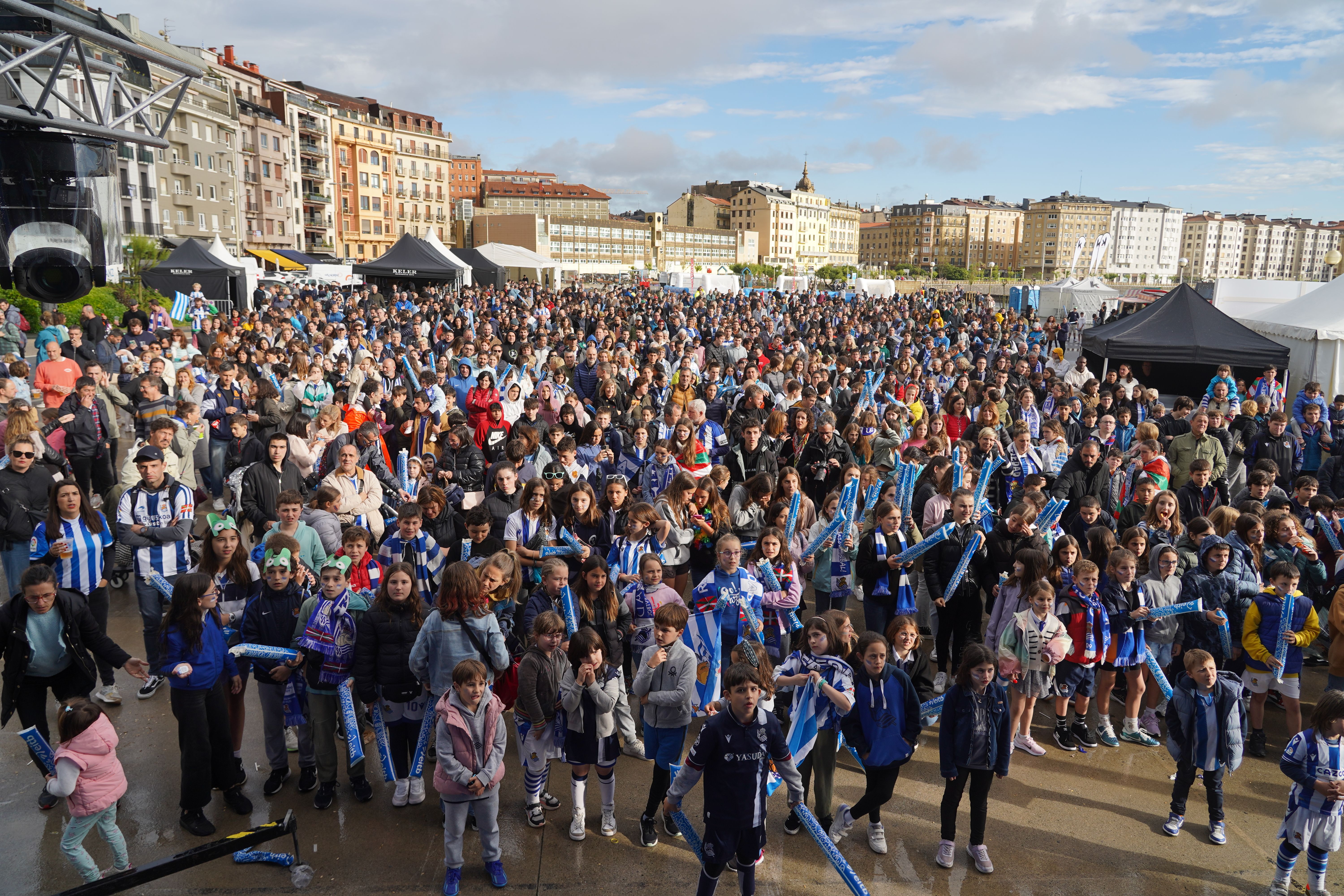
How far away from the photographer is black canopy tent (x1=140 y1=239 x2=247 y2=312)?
76.4 ft

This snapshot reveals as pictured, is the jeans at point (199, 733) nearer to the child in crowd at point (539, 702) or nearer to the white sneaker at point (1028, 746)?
the child in crowd at point (539, 702)

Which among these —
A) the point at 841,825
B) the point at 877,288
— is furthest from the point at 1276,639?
the point at 877,288

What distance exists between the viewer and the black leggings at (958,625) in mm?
5641

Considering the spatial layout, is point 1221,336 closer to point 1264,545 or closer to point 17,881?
point 1264,545

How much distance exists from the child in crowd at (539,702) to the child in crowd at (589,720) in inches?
2.5

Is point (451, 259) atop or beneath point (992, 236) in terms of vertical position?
beneath

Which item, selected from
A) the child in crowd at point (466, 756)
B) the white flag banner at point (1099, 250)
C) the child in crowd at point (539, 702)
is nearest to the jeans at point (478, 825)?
the child in crowd at point (466, 756)

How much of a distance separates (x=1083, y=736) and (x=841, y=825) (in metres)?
1.93

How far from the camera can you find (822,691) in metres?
3.92

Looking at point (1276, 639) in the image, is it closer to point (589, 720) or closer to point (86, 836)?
point (589, 720)

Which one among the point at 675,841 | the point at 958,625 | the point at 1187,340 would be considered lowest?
the point at 675,841

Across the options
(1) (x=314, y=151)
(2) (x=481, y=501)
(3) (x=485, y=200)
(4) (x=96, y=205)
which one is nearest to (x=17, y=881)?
(2) (x=481, y=501)

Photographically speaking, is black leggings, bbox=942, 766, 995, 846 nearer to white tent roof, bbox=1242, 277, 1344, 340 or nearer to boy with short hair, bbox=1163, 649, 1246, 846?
boy with short hair, bbox=1163, 649, 1246, 846

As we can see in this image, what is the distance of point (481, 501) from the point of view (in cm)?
641
